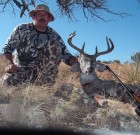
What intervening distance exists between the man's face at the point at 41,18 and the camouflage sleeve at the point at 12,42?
40 centimetres

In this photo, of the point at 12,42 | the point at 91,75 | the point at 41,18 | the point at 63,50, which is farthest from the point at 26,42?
the point at 91,75

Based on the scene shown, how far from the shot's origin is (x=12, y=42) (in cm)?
725

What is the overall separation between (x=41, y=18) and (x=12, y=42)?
2.37 feet

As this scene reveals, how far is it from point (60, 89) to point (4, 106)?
1.89m

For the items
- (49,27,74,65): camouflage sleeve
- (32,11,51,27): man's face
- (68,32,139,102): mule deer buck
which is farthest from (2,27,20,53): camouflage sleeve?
(68,32,139,102): mule deer buck

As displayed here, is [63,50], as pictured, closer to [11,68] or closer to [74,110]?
[11,68]

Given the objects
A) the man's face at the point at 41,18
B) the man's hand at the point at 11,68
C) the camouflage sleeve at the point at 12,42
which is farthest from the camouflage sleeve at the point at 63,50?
the man's hand at the point at 11,68

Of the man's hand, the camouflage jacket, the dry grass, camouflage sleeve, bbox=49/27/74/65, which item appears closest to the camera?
the dry grass

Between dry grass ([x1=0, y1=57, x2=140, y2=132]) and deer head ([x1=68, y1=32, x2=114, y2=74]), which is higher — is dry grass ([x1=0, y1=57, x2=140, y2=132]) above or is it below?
below

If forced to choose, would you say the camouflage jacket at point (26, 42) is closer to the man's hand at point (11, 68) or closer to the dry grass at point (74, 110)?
the man's hand at point (11, 68)

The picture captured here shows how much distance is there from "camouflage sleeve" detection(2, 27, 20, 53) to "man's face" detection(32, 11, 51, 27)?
0.40 meters

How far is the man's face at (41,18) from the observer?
7.38m

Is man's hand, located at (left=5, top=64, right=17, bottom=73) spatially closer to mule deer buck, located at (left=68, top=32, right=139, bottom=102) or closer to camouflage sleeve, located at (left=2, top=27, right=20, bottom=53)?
camouflage sleeve, located at (left=2, top=27, right=20, bottom=53)

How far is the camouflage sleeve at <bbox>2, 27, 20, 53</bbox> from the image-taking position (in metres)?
7.15
